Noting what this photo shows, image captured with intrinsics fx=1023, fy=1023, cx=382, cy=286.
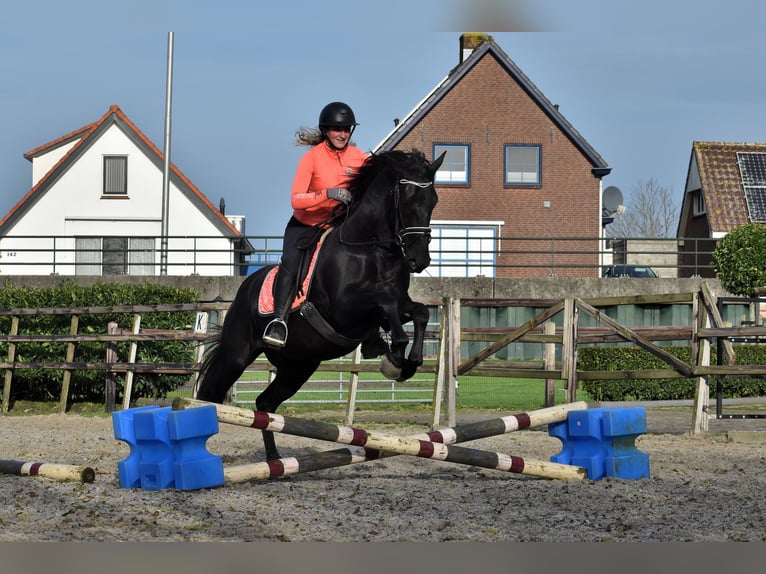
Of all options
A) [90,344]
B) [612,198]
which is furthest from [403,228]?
[612,198]

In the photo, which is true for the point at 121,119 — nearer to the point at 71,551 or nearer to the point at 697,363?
the point at 697,363

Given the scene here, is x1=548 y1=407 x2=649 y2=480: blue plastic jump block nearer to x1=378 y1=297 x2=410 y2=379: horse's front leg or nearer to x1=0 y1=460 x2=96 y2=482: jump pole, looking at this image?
x1=378 y1=297 x2=410 y2=379: horse's front leg

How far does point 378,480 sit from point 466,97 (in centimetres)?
3182

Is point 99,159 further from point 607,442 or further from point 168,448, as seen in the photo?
point 607,442

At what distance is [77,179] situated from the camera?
42.0 meters

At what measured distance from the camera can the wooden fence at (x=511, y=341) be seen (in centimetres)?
1191

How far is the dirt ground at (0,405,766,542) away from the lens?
5.35m

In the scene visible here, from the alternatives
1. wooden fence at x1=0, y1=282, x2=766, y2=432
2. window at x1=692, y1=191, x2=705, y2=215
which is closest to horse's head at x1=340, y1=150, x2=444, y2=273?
wooden fence at x1=0, y1=282, x2=766, y2=432

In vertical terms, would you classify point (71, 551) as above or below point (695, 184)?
below

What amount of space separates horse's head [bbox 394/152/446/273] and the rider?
23.6 inches

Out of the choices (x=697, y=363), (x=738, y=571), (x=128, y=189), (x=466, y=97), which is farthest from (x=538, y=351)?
(x=738, y=571)

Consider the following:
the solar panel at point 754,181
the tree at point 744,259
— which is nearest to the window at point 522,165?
the solar panel at point 754,181

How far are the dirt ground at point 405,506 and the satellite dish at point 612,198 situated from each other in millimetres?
32244

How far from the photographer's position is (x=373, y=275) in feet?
24.1
